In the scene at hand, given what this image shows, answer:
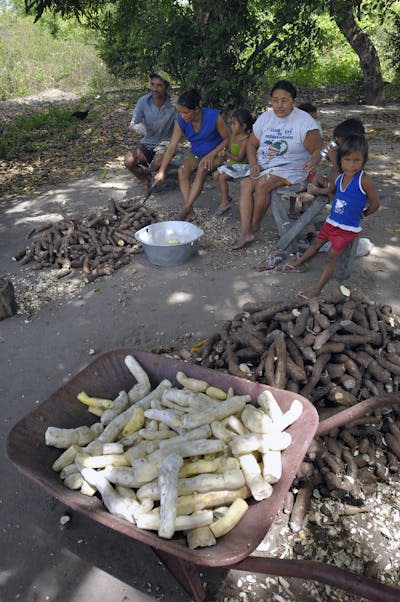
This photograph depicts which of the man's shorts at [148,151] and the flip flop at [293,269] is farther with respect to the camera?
the man's shorts at [148,151]

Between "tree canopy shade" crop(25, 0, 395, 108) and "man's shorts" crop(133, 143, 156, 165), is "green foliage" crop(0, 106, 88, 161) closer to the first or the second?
"tree canopy shade" crop(25, 0, 395, 108)

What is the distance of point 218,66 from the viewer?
→ 7.19 m

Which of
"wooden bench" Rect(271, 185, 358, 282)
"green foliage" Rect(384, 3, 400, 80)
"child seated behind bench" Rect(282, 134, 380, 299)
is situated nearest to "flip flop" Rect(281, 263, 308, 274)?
"wooden bench" Rect(271, 185, 358, 282)

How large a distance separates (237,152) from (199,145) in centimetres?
51

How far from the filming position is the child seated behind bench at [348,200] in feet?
12.9

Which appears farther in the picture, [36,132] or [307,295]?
[36,132]

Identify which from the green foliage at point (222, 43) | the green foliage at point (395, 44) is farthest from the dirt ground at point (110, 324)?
the green foliage at point (395, 44)

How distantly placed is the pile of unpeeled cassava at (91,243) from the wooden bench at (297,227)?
165cm

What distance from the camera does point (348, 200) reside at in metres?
4.09

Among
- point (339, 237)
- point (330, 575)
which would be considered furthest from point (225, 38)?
point (330, 575)

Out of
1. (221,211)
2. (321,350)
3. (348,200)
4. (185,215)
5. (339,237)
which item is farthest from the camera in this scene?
(221,211)

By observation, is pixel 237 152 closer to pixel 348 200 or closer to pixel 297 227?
pixel 297 227

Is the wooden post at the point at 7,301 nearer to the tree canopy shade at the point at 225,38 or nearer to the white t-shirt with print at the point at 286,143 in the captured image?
the white t-shirt with print at the point at 286,143

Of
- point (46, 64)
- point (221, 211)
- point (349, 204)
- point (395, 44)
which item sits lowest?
point (221, 211)
